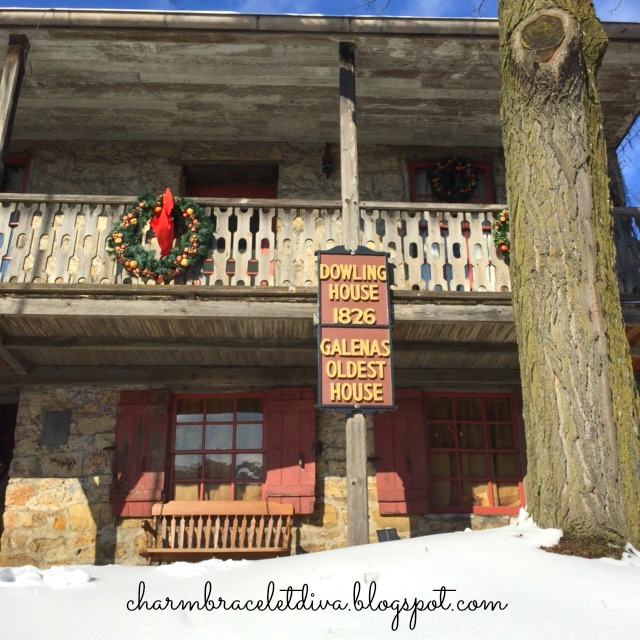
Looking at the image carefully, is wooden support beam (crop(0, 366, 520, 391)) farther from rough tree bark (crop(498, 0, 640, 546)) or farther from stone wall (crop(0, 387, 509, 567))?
rough tree bark (crop(498, 0, 640, 546))

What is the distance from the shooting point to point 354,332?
611 centimetres

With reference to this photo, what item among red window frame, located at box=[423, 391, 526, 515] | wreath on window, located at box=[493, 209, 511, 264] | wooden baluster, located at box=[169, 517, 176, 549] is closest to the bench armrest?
wooden baluster, located at box=[169, 517, 176, 549]

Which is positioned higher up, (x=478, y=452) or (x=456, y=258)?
(x=456, y=258)

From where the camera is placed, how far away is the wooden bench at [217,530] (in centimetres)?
678

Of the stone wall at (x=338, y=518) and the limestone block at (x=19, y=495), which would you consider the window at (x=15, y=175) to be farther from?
the stone wall at (x=338, y=518)

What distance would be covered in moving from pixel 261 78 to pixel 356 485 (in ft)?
15.2

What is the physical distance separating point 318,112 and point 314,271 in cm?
279

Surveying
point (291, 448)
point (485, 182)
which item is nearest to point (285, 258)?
point (291, 448)

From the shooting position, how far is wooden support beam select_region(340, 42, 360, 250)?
649 cm

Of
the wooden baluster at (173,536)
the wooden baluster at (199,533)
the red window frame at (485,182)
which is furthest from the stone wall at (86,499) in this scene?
the red window frame at (485,182)

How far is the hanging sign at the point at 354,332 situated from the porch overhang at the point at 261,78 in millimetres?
A: 2400

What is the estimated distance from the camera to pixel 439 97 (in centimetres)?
810

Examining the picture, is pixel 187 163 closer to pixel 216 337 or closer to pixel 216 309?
pixel 216 337

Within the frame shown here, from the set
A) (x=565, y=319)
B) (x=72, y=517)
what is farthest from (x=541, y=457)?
(x=72, y=517)
